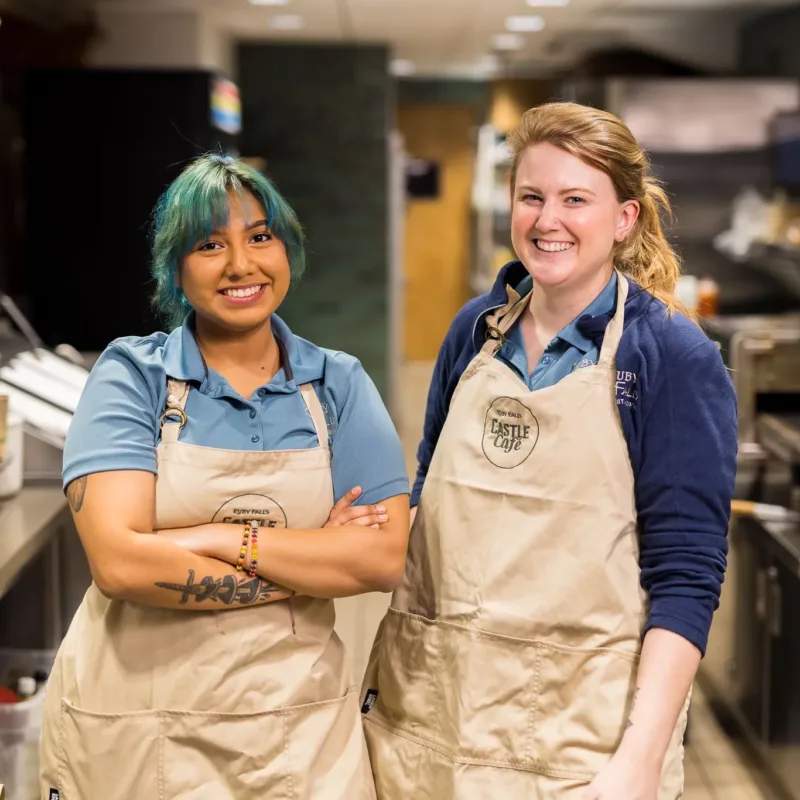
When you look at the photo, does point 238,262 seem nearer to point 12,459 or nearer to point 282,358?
point 282,358

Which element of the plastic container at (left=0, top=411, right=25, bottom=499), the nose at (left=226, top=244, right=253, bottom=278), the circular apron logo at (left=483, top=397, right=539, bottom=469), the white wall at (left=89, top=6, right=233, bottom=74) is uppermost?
the white wall at (left=89, top=6, right=233, bottom=74)

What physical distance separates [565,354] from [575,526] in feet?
0.83

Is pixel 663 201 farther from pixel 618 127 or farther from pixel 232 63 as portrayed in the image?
pixel 232 63

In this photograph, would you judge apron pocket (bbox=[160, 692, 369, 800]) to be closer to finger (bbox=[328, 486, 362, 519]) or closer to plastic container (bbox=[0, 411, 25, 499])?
finger (bbox=[328, 486, 362, 519])

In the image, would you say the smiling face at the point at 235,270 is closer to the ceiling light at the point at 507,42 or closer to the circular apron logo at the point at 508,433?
the circular apron logo at the point at 508,433

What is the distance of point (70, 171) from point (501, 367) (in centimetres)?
433

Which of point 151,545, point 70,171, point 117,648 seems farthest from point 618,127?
point 70,171

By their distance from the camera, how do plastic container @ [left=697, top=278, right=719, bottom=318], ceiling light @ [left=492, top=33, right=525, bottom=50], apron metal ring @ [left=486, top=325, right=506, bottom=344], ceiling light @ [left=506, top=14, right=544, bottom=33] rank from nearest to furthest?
apron metal ring @ [left=486, top=325, right=506, bottom=344]
plastic container @ [left=697, top=278, right=719, bottom=318]
ceiling light @ [left=506, top=14, right=544, bottom=33]
ceiling light @ [left=492, top=33, right=525, bottom=50]

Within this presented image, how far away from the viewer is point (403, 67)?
9984 mm

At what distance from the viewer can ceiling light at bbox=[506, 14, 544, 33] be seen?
6.97 metres

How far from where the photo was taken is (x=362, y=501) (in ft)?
5.20

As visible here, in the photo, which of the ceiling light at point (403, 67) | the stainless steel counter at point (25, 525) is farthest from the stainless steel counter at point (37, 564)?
the ceiling light at point (403, 67)

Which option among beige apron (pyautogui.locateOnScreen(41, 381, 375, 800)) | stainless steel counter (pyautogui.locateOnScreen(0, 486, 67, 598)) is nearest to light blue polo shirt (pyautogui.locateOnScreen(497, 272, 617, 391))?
beige apron (pyautogui.locateOnScreen(41, 381, 375, 800))

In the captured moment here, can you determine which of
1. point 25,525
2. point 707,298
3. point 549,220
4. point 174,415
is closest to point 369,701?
point 174,415
